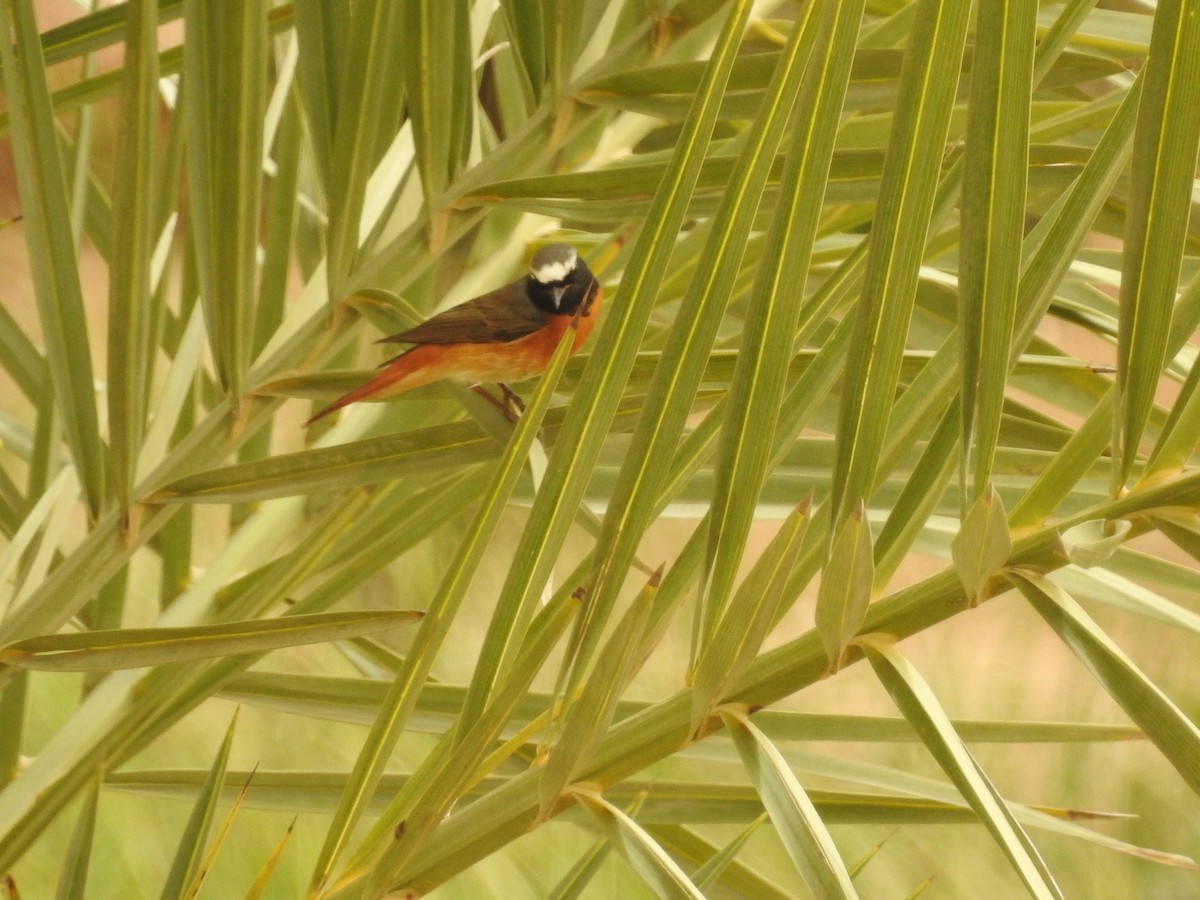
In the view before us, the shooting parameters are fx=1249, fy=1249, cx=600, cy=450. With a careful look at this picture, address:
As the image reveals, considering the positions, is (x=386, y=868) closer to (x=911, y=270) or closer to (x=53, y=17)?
(x=911, y=270)

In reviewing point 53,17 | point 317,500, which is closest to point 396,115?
point 317,500

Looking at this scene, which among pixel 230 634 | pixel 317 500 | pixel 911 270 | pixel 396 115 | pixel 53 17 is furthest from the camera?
pixel 53 17

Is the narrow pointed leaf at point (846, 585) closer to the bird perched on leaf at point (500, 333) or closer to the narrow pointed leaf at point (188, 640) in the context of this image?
the narrow pointed leaf at point (188, 640)

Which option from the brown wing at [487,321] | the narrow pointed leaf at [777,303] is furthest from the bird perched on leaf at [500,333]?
the narrow pointed leaf at [777,303]

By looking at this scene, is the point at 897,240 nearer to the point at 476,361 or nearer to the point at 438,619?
the point at 438,619

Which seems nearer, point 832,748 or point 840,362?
point 840,362

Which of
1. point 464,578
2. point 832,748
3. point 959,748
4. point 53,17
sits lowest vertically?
point 959,748

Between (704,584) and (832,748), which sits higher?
(832,748)
